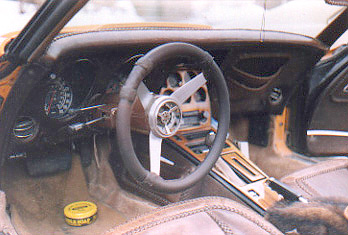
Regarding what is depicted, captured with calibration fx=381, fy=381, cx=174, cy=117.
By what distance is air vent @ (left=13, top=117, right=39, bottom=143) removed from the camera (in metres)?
1.67

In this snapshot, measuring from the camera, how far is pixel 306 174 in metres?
1.64

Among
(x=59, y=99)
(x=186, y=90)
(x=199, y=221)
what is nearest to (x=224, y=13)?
(x=186, y=90)

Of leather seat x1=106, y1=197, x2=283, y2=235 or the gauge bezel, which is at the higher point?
the gauge bezel

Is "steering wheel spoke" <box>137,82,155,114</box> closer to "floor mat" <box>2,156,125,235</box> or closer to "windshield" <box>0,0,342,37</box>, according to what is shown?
"windshield" <box>0,0,342,37</box>

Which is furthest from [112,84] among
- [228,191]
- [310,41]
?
[310,41]

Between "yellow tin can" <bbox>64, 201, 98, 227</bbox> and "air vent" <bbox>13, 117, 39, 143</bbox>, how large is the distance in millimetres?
573

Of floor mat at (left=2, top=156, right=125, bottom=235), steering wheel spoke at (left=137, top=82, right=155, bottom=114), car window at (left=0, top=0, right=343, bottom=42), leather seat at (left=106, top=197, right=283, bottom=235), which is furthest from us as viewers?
floor mat at (left=2, top=156, right=125, bottom=235)

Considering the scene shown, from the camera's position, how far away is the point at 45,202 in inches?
87.1

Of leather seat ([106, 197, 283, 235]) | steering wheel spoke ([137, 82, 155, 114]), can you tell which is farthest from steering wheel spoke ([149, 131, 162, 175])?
leather seat ([106, 197, 283, 235])

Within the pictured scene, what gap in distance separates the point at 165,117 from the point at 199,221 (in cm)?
68

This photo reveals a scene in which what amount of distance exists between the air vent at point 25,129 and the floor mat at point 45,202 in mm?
491

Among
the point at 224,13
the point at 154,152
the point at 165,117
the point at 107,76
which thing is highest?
the point at 224,13

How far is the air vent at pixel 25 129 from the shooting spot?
5.48 feet

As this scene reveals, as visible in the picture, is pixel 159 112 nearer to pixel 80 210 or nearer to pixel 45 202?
pixel 80 210
